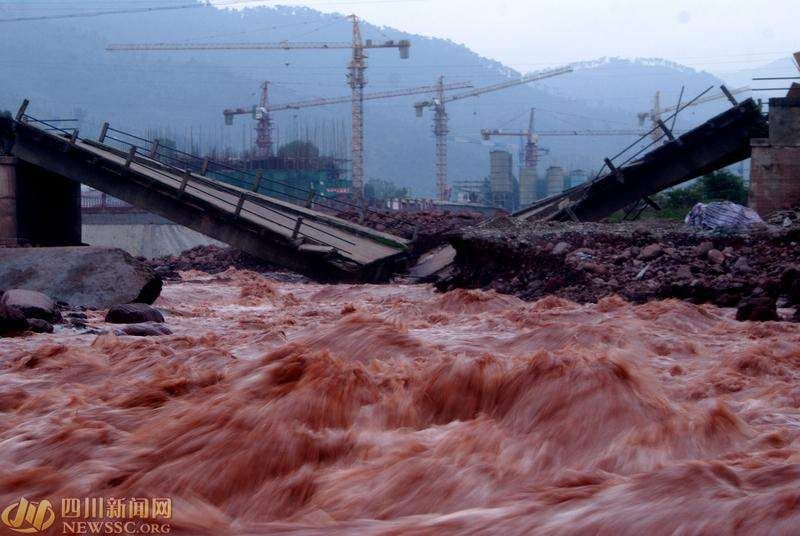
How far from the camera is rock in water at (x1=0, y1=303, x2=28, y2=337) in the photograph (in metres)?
11.1

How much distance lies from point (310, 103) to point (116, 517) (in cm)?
12526

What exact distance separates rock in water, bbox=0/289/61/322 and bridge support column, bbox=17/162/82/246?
12.7 m

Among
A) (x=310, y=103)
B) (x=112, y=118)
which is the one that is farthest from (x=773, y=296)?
(x=112, y=118)

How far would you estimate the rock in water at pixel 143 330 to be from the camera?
11.4 meters

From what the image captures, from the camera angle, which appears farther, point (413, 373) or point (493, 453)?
point (413, 373)

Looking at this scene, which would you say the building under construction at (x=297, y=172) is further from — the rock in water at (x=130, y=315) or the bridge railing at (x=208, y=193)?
the rock in water at (x=130, y=315)

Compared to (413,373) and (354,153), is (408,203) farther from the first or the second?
(413,373)

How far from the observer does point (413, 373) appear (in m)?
7.64

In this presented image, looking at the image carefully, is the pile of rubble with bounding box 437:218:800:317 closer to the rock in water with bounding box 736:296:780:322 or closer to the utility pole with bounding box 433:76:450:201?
the rock in water with bounding box 736:296:780:322

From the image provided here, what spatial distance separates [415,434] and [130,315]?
779cm

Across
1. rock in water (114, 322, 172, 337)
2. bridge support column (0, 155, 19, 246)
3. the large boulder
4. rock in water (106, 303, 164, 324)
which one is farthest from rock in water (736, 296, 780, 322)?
bridge support column (0, 155, 19, 246)

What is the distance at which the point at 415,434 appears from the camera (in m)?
6.04

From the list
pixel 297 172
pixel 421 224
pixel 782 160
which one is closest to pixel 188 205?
pixel 421 224

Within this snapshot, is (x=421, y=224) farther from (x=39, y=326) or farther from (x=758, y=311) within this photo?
(x=39, y=326)
